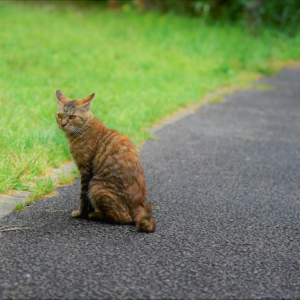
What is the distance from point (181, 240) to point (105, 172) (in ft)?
2.60

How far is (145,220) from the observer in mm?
4863

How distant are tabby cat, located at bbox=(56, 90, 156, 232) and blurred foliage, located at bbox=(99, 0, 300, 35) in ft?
48.1

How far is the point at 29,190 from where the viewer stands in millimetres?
5754

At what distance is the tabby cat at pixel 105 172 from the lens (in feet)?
16.3

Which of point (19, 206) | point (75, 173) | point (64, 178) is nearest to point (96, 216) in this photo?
point (19, 206)

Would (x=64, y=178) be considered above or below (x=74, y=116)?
below

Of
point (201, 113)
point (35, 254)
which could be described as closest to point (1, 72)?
point (201, 113)

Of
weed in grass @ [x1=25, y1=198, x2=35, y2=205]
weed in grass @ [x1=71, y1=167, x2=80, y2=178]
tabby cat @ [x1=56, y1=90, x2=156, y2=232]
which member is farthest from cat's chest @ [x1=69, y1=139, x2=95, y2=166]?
weed in grass @ [x1=71, y1=167, x2=80, y2=178]

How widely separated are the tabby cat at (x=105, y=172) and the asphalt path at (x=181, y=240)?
0.42ft

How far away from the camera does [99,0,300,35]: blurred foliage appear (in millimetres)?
19688

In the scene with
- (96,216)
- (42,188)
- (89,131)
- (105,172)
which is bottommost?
(42,188)

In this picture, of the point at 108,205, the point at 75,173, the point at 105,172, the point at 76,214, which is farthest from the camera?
the point at 75,173

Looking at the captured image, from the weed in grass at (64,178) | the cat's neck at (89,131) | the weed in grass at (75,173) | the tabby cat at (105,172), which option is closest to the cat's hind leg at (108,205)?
the tabby cat at (105,172)

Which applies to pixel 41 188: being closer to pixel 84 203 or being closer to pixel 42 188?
pixel 42 188
